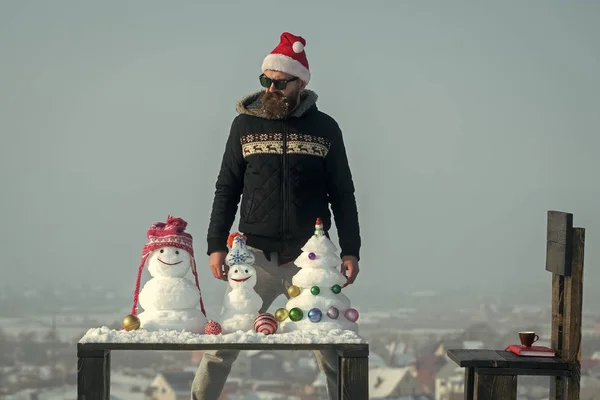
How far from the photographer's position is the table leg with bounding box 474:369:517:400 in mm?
5242

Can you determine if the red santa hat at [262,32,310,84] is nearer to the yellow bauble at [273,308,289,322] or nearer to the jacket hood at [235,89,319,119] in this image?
the jacket hood at [235,89,319,119]

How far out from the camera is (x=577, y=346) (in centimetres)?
526

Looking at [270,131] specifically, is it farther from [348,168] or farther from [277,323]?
[277,323]

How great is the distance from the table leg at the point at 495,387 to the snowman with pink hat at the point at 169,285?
1420mm

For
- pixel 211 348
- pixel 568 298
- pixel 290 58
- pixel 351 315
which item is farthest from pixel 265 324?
pixel 568 298

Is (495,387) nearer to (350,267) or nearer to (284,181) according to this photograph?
(350,267)

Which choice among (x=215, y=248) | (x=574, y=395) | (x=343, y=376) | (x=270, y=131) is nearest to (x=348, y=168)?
(x=270, y=131)

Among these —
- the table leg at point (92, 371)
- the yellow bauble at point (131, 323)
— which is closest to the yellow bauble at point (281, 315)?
the yellow bauble at point (131, 323)

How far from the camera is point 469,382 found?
5.34 meters

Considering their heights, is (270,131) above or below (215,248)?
above

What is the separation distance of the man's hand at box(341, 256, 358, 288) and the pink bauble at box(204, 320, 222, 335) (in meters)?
0.75

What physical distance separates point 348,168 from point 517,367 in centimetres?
132

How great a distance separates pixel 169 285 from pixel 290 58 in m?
1.32

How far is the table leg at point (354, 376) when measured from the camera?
4.81 meters
